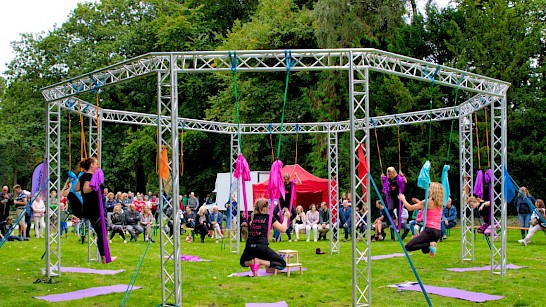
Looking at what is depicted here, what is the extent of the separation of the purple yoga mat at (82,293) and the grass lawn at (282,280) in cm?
24

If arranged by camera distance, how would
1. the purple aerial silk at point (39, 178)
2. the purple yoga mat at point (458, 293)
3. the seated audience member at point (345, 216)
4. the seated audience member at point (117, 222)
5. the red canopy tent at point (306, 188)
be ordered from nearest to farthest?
the purple yoga mat at point (458, 293)
the purple aerial silk at point (39, 178)
the seated audience member at point (117, 222)
the seated audience member at point (345, 216)
the red canopy tent at point (306, 188)

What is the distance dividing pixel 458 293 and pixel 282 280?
3.41 m

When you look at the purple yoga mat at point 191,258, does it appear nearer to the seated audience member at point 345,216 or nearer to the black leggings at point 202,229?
the black leggings at point 202,229

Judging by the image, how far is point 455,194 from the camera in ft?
79.6

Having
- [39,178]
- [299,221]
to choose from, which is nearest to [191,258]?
[39,178]

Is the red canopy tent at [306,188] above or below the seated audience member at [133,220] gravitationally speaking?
above

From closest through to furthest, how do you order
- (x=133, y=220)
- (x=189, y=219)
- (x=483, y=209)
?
(x=483, y=209) < (x=133, y=220) < (x=189, y=219)

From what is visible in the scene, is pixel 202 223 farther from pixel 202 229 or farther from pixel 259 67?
pixel 259 67

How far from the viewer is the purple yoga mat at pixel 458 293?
946cm

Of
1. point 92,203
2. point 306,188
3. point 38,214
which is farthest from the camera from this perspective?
point 306,188

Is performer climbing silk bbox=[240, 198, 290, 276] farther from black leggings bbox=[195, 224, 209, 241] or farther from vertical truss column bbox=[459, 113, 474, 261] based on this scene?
black leggings bbox=[195, 224, 209, 241]

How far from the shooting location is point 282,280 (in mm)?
11711

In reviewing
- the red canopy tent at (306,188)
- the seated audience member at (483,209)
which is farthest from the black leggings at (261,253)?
the red canopy tent at (306,188)

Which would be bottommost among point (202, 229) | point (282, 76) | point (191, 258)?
point (191, 258)
